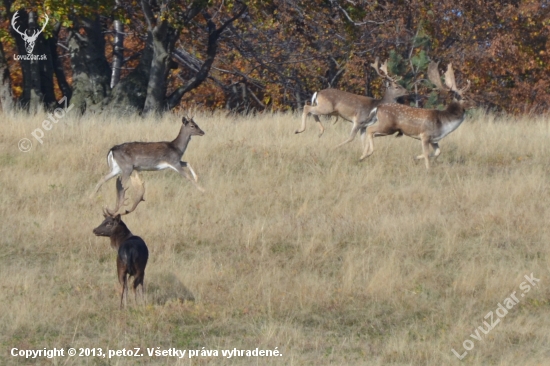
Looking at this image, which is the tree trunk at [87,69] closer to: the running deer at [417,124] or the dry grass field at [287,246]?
the dry grass field at [287,246]

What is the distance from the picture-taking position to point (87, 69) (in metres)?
20.0

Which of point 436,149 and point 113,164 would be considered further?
point 436,149

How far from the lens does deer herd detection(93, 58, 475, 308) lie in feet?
41.1

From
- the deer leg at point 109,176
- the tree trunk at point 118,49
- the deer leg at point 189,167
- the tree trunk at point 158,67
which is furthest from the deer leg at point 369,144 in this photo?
the tree trunk at point 118,49

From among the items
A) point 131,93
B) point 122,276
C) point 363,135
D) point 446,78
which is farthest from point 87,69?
point 122,276

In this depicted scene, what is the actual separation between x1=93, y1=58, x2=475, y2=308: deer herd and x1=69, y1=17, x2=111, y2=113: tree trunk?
544 cm

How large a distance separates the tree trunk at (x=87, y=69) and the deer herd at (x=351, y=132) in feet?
17.9

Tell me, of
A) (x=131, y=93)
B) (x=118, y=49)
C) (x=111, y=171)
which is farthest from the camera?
(x=118, y=49)

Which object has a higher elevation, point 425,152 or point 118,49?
point 425,152

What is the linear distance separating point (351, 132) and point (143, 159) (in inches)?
158

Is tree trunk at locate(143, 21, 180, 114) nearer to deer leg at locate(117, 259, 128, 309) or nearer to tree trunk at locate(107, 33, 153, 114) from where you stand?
tree trunk at locate(107, 33, 153, 114)

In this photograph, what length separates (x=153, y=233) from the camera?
37.3ft

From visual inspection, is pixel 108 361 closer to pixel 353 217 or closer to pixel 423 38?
pixel 353 217

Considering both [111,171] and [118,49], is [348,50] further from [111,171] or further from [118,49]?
[111,171]
